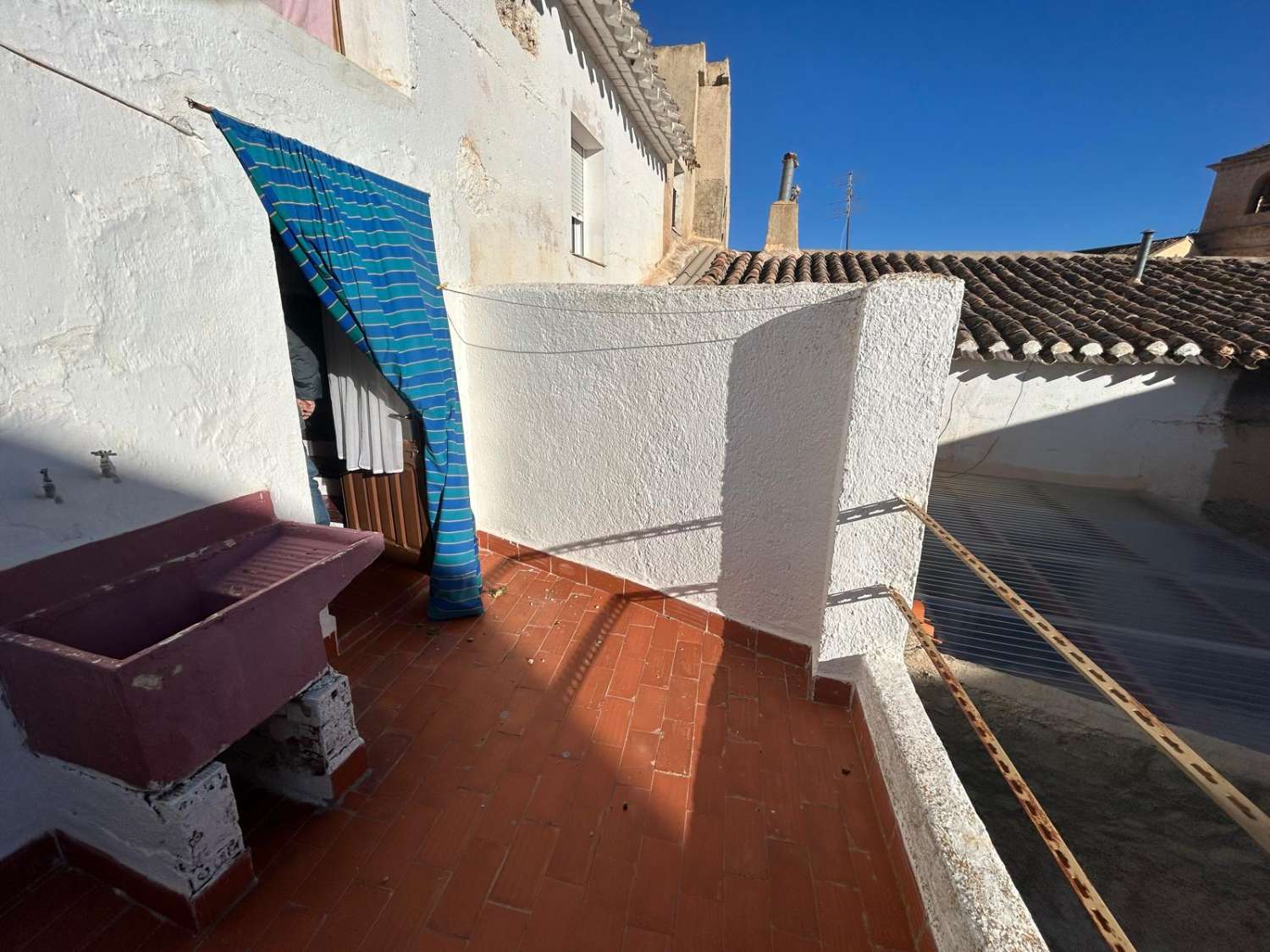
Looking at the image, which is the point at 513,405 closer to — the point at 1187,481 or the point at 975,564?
the point at 975,564

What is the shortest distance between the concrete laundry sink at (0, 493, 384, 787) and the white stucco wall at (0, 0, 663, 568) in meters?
0.13

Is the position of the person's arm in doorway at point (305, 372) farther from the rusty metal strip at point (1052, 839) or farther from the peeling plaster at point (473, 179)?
the rusty metal strip at point (1052, 839)

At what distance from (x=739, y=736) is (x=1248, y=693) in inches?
114

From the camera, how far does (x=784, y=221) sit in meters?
10.7

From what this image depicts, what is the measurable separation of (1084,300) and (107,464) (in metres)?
10.3

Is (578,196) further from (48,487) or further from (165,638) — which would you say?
(165,638)

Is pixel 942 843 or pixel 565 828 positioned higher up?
pixel 942 843

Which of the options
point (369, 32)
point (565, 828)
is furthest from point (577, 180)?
point (565, 828)

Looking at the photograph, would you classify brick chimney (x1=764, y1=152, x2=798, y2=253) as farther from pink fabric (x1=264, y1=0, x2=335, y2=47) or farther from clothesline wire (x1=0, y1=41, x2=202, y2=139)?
clothesline wire (x1=0, y1=41, x2=202, y2=139)

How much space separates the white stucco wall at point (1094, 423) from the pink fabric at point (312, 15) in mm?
7140

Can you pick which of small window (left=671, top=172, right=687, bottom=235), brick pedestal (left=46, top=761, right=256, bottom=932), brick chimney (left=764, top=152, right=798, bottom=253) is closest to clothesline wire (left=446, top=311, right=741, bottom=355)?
brick pedestal (left=46, top=761, right=256, bottom=932)

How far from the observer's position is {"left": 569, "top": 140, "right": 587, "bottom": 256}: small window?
5984 millimetres

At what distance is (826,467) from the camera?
8.57 feet

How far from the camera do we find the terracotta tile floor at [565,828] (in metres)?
1.70
